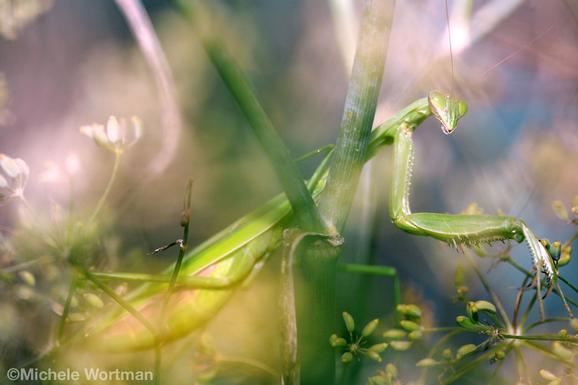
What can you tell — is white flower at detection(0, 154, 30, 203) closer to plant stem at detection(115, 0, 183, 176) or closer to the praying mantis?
the praying mantis

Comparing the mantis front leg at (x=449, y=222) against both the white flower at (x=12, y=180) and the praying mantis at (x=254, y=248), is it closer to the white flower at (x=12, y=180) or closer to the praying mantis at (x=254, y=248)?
the praying mantis at (x=254, y=248)

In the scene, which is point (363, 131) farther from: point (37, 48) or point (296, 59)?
point (37, 48)

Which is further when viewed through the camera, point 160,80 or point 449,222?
point 160,80

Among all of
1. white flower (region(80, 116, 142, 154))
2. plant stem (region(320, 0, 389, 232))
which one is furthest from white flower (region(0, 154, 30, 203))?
plant stem (region(320, 0, 389, 232))

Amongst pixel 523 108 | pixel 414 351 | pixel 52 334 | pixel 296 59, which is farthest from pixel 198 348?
pixel 523 108

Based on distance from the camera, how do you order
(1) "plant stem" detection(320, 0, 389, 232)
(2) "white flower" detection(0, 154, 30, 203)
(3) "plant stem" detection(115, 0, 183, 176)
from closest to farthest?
(1) "plant stem" detection(320, 0, 389, 232)
(2) "white flower" detection(0, 154, 30, 203)
(3) "plant stem" detection(115, 0, 183, 176)

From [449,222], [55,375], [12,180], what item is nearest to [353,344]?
[449,222]

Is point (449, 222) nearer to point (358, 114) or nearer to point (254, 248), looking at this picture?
point (358, 114)
